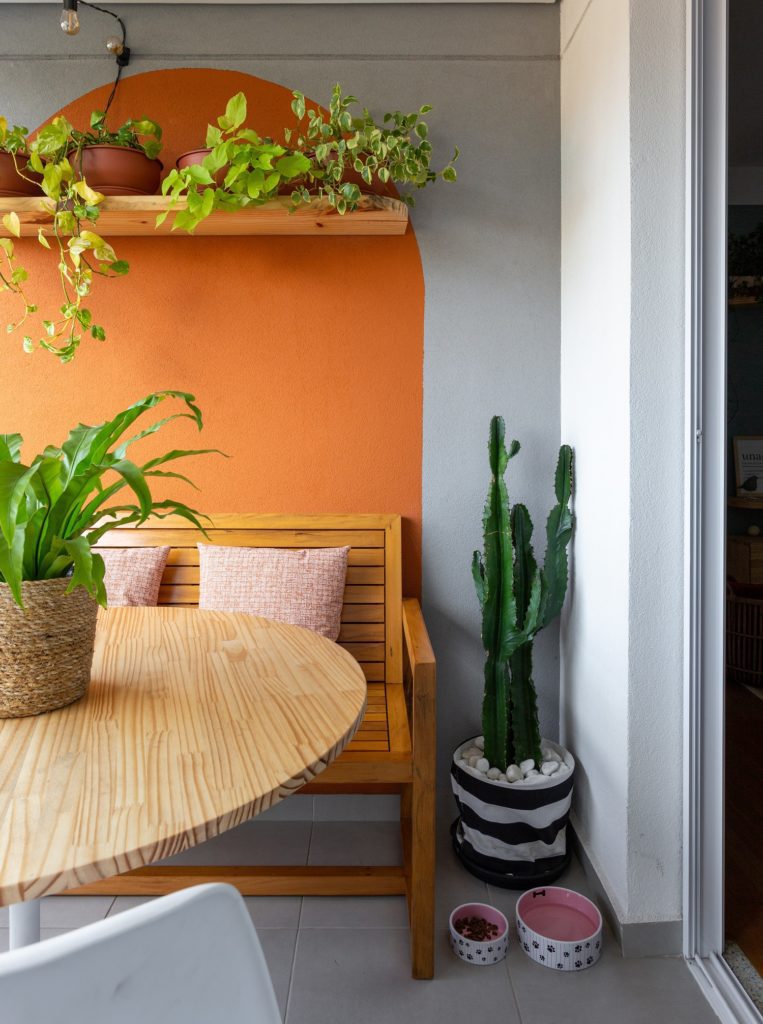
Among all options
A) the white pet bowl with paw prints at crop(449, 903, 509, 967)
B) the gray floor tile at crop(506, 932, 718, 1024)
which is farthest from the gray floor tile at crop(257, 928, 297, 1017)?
the gray floor tile at crop(506, 932, 718, 1024)

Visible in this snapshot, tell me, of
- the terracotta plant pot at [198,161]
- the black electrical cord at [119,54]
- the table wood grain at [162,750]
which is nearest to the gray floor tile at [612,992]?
the table wood grain at [162,750]

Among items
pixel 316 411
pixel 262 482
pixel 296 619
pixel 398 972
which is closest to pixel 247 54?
pixel 316 411

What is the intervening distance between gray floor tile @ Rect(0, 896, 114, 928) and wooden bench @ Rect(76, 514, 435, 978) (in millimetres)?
60

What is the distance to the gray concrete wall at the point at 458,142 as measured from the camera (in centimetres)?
246

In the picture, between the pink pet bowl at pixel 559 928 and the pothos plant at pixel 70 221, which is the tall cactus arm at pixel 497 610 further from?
the pothos plant at pixel 70 221

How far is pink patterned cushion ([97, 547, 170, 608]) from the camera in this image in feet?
7.57

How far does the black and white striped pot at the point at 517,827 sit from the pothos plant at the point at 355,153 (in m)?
1.66

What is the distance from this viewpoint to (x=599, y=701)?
206 centimetres

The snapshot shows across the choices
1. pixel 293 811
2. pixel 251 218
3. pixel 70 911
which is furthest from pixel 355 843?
pixel 251 218

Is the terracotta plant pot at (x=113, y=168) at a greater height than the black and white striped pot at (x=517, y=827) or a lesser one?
greater

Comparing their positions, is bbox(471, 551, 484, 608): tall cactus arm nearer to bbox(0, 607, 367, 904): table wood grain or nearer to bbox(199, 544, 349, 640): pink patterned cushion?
bbox(199, 544, 349, 640): pink patterned cushion

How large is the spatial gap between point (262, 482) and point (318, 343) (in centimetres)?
49

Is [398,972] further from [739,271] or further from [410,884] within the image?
[739,271]

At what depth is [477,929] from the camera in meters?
1.86
